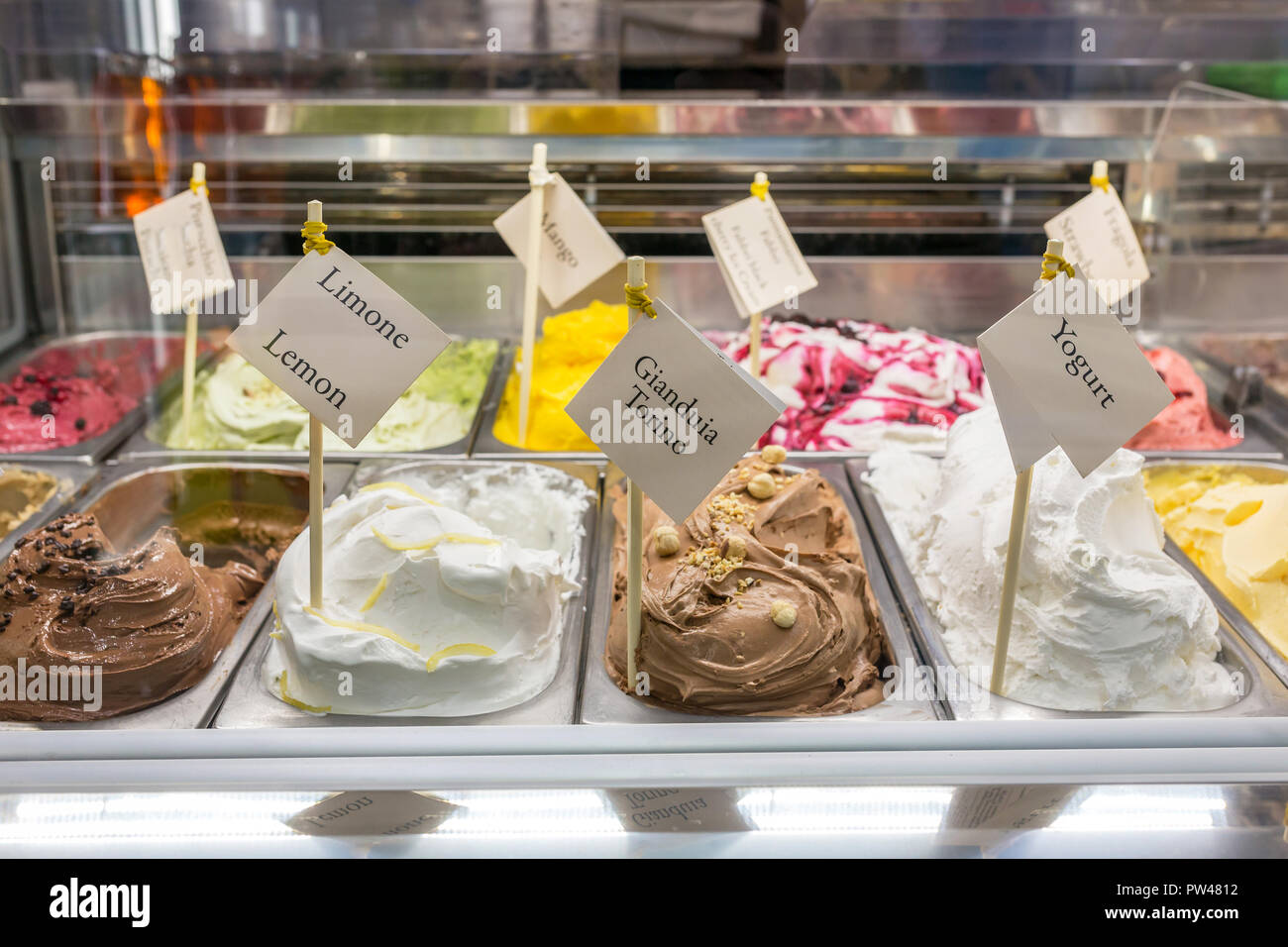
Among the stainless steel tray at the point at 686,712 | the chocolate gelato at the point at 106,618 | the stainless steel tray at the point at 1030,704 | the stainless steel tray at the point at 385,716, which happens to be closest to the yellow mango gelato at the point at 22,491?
the chocolate gelato at the point at 106,618

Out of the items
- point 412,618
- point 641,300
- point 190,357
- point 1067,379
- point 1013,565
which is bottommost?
point 412,618

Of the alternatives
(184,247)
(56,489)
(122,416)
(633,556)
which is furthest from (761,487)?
(122,416)

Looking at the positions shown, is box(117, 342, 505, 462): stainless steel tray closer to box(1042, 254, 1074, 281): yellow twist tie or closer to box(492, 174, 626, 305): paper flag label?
box(492, 174, 626, 305): paper flag label

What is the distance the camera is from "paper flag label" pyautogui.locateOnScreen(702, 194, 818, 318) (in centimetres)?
236

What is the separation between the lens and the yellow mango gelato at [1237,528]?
1.96m

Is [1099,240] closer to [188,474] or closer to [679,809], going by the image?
[679,809]

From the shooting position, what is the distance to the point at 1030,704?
1.70 meters

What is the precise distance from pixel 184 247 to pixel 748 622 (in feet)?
5.04

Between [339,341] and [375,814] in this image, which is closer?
[375,814]

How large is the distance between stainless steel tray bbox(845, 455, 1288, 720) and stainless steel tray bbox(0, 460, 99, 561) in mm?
1648

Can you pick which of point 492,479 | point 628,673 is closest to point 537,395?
point 492,479

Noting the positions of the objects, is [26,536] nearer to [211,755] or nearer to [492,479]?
[211,755]

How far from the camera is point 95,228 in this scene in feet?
9.53
